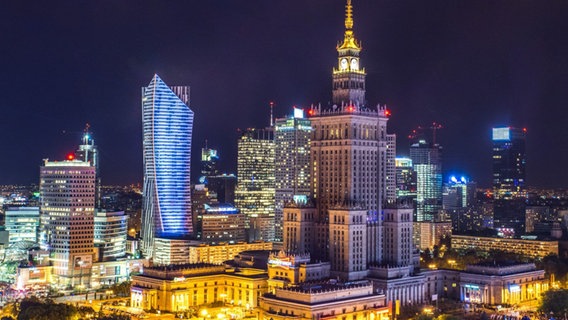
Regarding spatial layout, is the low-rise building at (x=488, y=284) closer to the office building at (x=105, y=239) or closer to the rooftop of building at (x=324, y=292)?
the rooftop of building at (x=324, y=292)

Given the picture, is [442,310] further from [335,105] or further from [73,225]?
[73,225]

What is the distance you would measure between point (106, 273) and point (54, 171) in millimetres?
27553

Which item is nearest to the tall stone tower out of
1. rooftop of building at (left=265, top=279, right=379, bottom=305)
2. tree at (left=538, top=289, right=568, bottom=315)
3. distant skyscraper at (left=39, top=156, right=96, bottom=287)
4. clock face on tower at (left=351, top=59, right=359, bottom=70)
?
clock face on tower at (left=351, top=59, right=359, bottom=70)

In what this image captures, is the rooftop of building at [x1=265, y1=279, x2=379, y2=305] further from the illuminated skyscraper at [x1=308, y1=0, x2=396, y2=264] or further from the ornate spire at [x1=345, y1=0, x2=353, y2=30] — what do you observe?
the ornate spire at [x1=345, y1=0, x2=353, y2=30]

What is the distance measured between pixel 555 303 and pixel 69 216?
110 meters

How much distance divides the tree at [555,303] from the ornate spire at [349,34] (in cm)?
5715

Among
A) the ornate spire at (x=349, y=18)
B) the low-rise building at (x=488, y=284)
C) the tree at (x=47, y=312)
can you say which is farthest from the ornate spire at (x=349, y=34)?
the tree at (x=47, y=312)

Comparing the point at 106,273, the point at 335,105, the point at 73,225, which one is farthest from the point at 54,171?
the point at 335,105

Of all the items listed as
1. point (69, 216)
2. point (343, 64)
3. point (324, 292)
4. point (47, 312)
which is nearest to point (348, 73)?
point (343, 64)

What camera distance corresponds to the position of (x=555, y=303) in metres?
133

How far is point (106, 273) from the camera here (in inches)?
7372

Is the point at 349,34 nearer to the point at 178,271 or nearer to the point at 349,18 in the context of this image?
the point at 349,18

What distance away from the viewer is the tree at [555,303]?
432 feet

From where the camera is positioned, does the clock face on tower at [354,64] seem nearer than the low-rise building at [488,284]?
No
